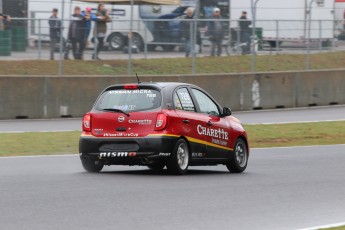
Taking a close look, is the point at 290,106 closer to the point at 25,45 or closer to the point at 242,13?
the point at 242,13

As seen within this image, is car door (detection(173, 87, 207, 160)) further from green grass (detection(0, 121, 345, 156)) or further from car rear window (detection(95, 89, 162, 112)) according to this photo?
green grass (detection(0, 121, 345, 156))

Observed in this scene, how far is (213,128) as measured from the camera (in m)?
15.3

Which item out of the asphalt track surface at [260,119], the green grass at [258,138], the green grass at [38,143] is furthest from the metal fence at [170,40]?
the green grass at [38,143]

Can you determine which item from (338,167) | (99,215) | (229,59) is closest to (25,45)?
(229,59)

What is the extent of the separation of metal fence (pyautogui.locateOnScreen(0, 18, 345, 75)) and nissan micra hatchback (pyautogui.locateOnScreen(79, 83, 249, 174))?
13381 mm

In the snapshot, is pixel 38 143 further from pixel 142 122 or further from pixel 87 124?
pixel 142 122

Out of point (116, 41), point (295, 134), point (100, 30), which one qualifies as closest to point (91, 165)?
point (295, 134)

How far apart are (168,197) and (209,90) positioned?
17.3 metres

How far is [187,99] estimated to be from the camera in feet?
49.2

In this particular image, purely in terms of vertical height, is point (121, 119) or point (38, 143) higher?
point (121, 119)

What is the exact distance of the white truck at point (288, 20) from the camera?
32.0m

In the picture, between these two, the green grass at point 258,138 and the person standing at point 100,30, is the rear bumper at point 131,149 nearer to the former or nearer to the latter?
the green grass at point 258,138

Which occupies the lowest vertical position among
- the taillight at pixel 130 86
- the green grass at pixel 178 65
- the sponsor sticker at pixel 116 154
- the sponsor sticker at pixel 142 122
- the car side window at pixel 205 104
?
the sponsor sticker at pixel 116 154

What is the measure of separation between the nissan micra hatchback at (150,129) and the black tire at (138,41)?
13.9 m
